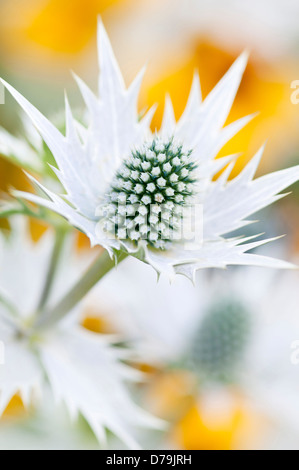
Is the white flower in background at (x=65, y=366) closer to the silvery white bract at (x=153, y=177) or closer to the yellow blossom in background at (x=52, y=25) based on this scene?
the silvery white bract at (x=153, y=177)

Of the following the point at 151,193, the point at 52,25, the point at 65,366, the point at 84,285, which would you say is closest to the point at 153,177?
the point at 151,193

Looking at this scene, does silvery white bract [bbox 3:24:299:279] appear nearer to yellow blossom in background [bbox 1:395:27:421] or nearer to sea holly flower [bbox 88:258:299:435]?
sea holly flower [bbox 88:258:299:435]

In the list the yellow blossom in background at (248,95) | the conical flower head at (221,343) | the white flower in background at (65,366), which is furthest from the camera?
the yellow blossom in background at (248,95)

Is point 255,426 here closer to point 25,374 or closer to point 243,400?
point 243,400

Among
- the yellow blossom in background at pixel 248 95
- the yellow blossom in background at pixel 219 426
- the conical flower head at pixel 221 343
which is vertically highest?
the yellow blossom in background at pixel 248 95

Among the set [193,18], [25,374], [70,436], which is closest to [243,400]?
[70,436]

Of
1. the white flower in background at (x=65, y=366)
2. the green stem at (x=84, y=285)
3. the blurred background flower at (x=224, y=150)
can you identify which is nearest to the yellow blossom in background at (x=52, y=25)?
the blurred background flower at (x=224, y=150)

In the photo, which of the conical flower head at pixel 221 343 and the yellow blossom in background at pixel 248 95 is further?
the yellow blossom in background at pixel 248 95
